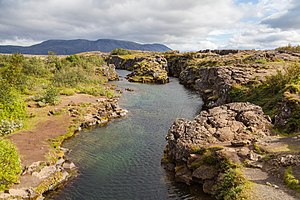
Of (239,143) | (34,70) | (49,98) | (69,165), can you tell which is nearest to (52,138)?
(69,165)

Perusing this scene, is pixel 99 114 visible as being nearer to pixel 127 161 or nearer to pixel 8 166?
pixel 127 161

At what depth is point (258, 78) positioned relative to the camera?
73750 mm

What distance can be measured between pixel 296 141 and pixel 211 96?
1850 inches

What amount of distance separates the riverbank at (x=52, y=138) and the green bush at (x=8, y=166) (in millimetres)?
981

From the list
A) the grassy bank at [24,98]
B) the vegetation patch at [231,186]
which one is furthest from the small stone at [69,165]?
the vegetation patch at [231,186]

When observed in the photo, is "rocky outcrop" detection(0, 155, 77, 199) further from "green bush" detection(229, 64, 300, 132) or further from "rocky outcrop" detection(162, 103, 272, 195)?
"green bush" detection(229, 64, 300, 132)

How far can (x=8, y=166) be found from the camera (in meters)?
30.9

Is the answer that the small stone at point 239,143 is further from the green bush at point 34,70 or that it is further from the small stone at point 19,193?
the green bush at point 34,70

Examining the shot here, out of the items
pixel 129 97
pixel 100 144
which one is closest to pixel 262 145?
pixel 100 144

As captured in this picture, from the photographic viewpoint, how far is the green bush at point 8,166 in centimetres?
3014

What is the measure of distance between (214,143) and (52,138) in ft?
95.7

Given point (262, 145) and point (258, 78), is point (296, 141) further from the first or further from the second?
point (258, 78)

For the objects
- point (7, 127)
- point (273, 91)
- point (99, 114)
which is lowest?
point (99, 114)

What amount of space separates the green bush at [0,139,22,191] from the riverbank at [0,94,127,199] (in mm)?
981
